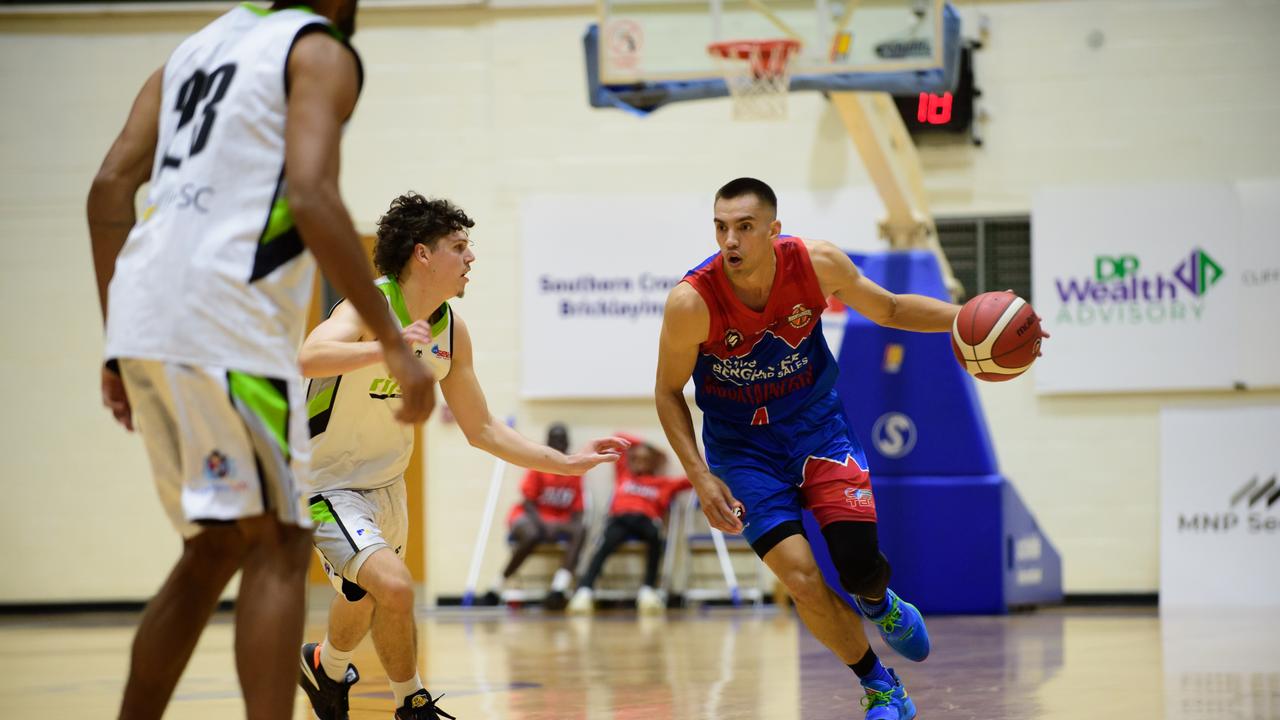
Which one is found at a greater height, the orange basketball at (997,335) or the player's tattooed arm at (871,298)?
the player's tattooed arm at (871,298)

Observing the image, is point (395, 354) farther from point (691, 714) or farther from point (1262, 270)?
point (1262, 270)

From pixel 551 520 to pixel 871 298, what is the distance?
23.3ft

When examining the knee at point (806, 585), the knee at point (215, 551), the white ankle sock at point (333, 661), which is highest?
the knee at point (215, 551)

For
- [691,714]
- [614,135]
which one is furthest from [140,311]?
[614,135]

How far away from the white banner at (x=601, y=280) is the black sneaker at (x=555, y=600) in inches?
67.0

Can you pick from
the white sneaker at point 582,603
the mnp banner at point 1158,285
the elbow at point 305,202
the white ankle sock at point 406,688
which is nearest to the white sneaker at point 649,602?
the white sneaker at point 582,603

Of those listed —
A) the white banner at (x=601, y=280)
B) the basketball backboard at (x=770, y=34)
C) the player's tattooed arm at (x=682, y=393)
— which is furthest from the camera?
the white banner at (x=601, y=280)

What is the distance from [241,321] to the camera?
2.73m

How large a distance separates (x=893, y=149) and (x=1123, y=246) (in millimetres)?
2506

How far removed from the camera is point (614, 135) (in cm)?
1202

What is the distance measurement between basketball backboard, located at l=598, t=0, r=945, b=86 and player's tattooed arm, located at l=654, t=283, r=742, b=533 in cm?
440

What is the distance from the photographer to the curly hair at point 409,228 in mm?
4648

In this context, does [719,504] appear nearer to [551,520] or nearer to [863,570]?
[863,570]

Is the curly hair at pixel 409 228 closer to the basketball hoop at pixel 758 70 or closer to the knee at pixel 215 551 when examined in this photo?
the knee at pixel 215 551
